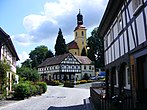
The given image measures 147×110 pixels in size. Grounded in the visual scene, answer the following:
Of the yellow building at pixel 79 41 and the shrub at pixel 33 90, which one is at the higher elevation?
the yellow building at pixel 79 41

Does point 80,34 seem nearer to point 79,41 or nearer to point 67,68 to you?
point 79,41

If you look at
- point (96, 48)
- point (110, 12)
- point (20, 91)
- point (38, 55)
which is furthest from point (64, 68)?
point (110, 12)

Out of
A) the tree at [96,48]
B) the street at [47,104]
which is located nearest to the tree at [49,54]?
the tree at [96,48]

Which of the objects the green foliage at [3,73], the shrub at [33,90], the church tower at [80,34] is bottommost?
the shrub at [33,90]

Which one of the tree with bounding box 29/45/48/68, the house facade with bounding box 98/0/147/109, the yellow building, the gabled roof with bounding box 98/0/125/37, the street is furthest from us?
the tree with bounding box 29/45/48/68

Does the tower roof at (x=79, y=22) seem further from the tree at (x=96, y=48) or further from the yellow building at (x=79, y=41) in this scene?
the tree at (x=96, y=48)

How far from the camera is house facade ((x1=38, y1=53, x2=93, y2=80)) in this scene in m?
74.1

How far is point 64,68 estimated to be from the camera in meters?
74.2

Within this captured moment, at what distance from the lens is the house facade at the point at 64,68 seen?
74125 mm

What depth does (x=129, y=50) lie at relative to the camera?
1141 centimetres

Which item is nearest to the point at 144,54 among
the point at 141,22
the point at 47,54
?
the point at 141,22

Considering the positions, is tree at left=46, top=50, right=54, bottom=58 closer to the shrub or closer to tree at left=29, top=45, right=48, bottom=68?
tree at left=29, top=45, right=48, bottom=68

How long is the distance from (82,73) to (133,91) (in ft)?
224

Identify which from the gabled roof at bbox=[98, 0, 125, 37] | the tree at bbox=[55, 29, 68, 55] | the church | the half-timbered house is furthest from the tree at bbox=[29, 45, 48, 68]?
the gabled roof at bbox=[98, 0, 125, 37]
